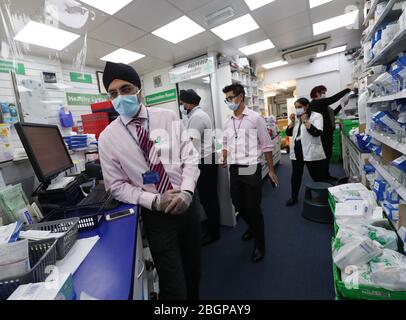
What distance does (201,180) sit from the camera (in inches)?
99.3

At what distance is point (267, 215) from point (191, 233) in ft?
6.67

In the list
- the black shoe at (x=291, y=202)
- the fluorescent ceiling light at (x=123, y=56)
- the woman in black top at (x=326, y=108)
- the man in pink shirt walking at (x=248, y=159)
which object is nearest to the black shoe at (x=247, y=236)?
the man in pink shirt walking at (x=248, y=159)

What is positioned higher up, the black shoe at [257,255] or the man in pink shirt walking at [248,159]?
the man in pink shirt walking at [248,159]

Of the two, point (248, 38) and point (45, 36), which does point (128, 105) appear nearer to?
point (45, 36)

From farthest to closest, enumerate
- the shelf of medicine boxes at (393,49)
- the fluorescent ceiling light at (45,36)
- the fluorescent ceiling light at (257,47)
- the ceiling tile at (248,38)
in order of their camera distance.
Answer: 1. the fluorescent ceiling light at (257,47)
2. the ceiling tile at (248,38)
3. the fluorescent ceiling light at (45,36)
4. the shelf of medicine boxes at (393,49)

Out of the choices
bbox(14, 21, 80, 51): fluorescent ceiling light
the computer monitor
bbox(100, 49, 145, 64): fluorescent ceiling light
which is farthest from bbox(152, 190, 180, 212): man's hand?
bbox(100, 49, 145, 64): fluorescent ceiling light

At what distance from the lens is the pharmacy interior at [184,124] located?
33.2 inches

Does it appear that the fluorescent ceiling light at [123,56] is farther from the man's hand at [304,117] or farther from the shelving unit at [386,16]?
the shelving unit at [386,16]

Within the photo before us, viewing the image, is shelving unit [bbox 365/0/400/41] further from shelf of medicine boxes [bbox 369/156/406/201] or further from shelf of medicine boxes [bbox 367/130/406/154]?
shelf of medicine boxes [bbox 369/156/406/201]

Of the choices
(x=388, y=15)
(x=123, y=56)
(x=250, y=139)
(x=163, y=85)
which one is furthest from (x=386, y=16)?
(x=163, y=85)

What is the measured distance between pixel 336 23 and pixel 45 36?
553 cm

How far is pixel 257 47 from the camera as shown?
5.64 m

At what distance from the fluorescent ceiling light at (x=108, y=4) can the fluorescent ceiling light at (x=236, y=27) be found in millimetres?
1801

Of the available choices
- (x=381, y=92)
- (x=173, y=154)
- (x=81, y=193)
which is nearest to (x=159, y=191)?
(x=173, y=154)
